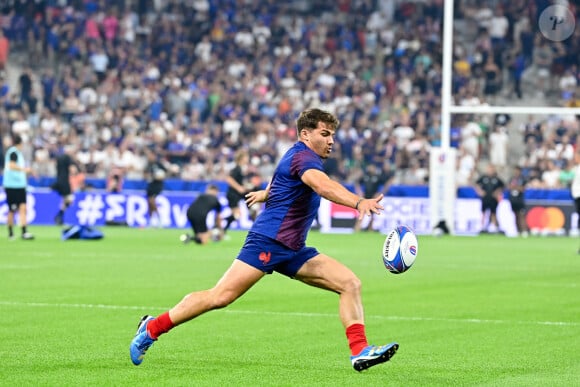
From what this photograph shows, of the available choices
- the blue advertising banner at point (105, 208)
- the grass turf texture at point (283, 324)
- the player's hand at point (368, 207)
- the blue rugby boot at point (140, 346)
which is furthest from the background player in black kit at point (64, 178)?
the player's hand at point (368, 207)

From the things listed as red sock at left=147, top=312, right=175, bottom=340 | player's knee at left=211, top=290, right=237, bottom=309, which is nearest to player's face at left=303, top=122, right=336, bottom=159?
player's knee at left=211, top=290, right=237, bottom=309

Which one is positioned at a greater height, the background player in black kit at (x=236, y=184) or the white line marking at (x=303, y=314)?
the white line marking at (x=303, y=314)

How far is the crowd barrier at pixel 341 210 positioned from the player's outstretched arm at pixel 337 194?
24474 mm

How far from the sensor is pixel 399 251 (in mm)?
9312

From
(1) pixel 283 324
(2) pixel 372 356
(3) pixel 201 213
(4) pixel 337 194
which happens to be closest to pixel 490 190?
(3) pixel 201 213

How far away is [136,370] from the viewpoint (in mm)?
9383

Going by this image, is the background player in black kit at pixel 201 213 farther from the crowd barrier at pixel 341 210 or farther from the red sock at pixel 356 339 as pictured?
the red sock at pixel 356 339

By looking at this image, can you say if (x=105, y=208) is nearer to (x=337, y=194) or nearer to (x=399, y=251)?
(x=399, y=251)

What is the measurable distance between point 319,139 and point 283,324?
12.5 feet

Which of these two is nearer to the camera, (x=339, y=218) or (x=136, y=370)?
(x=136, y=370)

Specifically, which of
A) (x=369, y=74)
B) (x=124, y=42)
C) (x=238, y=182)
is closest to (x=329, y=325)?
(x=238, y=182)

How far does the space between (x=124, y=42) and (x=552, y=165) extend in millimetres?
16971

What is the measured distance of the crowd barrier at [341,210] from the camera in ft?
112

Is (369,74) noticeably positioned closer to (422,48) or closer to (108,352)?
(422,48)
